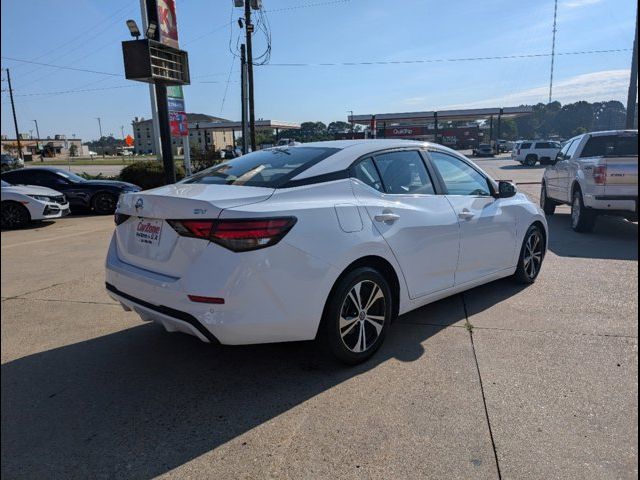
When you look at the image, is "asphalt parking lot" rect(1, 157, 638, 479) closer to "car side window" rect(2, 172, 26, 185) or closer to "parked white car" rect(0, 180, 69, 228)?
"parked white car" rect(0, 180, 69, 228)

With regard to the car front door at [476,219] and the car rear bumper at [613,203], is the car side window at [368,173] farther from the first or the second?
the car rear bumper at [613,203]

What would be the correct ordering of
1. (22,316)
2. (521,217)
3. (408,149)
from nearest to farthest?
(408,149)
(22,316)
(521,217)

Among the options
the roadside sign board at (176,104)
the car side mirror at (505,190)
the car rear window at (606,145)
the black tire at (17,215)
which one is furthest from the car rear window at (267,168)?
the roadside sign board at (176,104)

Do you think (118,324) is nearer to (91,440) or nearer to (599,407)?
(91,440)

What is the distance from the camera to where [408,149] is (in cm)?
432

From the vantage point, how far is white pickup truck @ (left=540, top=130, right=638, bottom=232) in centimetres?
785

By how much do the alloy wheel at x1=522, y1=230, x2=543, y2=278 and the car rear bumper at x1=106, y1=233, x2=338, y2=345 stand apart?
3.15m

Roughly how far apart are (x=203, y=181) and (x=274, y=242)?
1.24 m

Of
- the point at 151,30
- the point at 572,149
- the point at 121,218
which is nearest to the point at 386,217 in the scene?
the point at 121,218

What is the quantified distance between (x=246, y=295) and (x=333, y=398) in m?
0.92

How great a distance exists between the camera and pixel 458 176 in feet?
15.6

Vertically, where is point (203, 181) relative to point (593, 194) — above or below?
above

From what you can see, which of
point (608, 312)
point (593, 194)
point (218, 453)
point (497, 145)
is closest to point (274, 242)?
point (218, 453)

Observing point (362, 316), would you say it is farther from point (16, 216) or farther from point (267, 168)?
point (16, 216)
